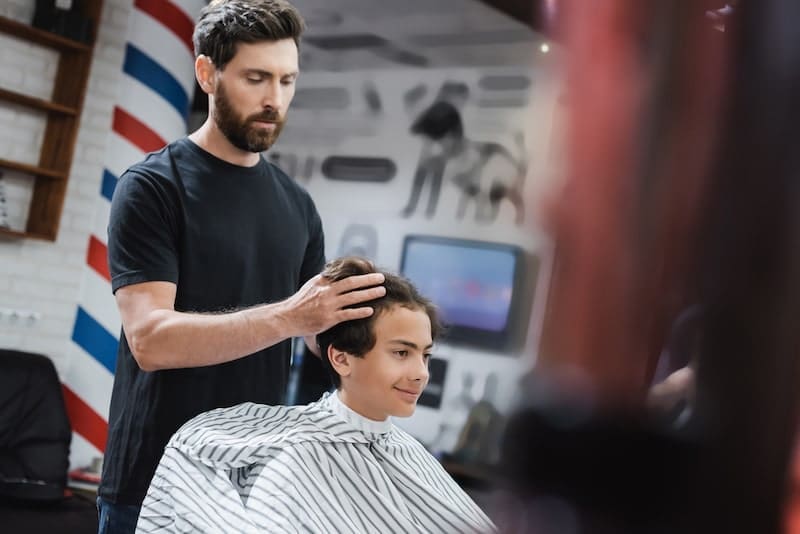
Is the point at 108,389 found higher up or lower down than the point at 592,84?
lower down

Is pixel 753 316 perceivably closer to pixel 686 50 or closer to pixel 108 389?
pixel 686 50

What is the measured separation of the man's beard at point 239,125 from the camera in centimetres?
189

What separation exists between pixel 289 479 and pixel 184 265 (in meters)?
0.44

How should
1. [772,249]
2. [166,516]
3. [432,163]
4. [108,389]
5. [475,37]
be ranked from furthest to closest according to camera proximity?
[432,163], [475,37], [108,389], [166,516], [772,249]

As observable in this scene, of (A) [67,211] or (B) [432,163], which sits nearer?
(A) [67,211]

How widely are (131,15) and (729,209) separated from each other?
5623 mm

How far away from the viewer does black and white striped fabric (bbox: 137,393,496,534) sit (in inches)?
68.0

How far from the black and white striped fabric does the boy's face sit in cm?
4

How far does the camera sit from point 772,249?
20 centimetres

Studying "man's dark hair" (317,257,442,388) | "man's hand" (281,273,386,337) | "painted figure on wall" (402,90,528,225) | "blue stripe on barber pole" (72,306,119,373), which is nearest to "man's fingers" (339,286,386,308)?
"man's hand" (281,273,386,337)

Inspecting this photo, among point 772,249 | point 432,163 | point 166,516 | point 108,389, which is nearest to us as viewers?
point 772,249

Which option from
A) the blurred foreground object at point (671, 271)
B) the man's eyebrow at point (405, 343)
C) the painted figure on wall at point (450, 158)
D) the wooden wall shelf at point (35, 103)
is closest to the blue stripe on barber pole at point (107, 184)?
the wooden wall shelf at point (35, 103)

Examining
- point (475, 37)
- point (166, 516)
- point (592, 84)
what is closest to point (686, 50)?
point (592, 84)

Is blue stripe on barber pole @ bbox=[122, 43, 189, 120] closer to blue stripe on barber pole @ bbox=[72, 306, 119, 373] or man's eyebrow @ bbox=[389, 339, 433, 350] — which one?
→ blue stripe on barber pole @ bbox=[72, 306, 119, 373]
